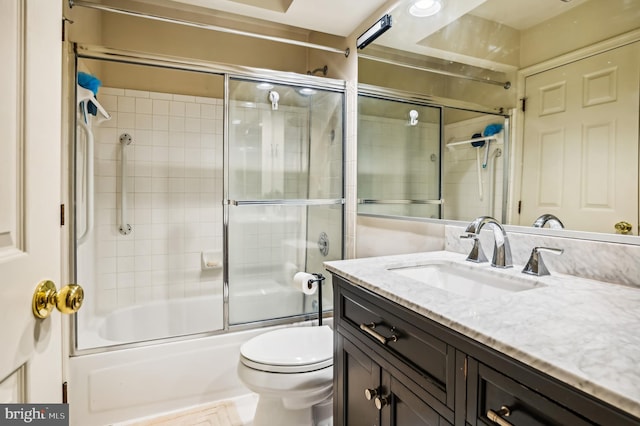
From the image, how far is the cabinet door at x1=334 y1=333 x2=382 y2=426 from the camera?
0.99 meters

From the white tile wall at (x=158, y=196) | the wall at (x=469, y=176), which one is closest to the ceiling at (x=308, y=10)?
the white tile wall at (x=158, y=196)

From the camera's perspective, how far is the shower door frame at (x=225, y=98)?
1675 mm

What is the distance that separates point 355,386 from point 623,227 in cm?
93

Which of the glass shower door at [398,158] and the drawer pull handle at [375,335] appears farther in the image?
the glass shower door at [398,158]

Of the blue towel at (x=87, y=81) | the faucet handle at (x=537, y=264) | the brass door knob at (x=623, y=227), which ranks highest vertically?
the blue towel at (x=87, y=81)

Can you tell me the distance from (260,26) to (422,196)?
1.94m

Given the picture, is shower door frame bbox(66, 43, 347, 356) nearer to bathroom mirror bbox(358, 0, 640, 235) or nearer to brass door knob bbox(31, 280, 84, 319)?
bathroom mirror bbox(358, 0, 640, 235)

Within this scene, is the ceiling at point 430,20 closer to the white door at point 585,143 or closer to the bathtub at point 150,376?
the white door at point 585,143

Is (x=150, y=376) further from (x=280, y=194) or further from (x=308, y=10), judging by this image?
(x=308, y=10)

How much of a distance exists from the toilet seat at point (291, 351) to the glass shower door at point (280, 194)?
16.0 inches

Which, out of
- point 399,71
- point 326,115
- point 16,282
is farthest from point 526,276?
point 326,115

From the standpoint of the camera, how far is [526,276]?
1060 millimetres

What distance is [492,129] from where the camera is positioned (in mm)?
1389

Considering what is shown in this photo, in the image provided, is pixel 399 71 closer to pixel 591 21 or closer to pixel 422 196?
pixel 422 196
